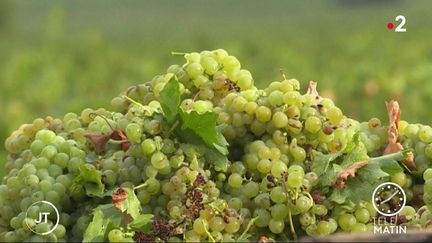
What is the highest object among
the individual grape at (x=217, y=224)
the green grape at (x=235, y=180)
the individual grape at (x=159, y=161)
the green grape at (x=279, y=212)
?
the individual grape at (x=159, y=161)

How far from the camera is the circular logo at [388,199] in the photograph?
2.28 metres

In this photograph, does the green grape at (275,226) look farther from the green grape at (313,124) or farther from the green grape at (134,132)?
the green grape at (134,132)

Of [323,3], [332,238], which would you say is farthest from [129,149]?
[323,3]

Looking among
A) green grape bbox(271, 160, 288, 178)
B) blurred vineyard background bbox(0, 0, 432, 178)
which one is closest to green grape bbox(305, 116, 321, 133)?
green grape bbox(271, 160, 288, 178)

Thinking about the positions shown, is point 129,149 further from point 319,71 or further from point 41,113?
point 319,71

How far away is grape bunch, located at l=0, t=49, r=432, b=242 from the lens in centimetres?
215

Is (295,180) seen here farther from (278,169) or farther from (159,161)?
(159,161)

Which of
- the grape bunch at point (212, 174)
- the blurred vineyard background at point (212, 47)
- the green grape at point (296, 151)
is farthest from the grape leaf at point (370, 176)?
the blurred vineyard background at point (212, 47)

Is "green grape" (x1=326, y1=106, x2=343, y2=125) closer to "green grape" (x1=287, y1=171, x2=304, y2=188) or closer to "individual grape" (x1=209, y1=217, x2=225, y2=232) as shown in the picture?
"green grape" (x1=287, y1=171, x2=304, y2=188)

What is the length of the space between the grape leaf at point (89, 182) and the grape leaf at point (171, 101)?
204 mm

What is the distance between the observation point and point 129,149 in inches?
90.1

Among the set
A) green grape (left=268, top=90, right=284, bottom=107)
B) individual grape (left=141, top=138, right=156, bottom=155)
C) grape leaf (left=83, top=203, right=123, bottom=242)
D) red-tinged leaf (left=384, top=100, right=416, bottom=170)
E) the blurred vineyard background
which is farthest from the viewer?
the blurred vineyard background

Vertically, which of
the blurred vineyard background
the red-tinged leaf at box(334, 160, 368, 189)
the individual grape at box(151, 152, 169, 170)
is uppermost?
the individual grape at box(151, 152, 169, 170)

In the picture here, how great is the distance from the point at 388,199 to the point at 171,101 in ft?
1.79
